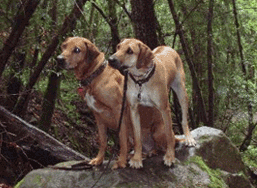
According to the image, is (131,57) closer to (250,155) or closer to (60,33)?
(60,33)

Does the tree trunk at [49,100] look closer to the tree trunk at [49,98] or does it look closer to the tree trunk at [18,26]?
the tree trunk at [49,98]

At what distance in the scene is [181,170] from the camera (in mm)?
4090

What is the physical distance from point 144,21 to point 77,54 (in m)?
2.43

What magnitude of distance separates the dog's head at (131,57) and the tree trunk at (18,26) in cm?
238

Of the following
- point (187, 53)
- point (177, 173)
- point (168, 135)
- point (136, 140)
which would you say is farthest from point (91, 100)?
point (187, 53)

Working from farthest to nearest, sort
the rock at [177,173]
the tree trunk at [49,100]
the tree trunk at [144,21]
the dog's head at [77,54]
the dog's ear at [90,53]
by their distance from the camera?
the tree trunk at [49,100]
the tree trunk at [144,21]
the rock at [177,173]
the dog's ear at [90,53]
the dog's head at [77,54]

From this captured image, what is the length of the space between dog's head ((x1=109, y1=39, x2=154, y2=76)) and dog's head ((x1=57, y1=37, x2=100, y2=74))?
14.3 inches

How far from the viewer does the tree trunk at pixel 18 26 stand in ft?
17.1

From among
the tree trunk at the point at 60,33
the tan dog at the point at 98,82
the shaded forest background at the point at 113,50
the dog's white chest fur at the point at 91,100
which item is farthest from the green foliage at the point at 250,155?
the dog's white chest fur at the point at 91,100

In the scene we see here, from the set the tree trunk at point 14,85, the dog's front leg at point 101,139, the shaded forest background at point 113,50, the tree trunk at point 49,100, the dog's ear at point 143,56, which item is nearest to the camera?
the dog's ear at point 143,56

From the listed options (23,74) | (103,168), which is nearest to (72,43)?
(103,168)

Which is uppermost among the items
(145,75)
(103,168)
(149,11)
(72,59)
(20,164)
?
(149,11)

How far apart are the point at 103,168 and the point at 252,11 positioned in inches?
361

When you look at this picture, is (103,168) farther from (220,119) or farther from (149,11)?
(220,119)
